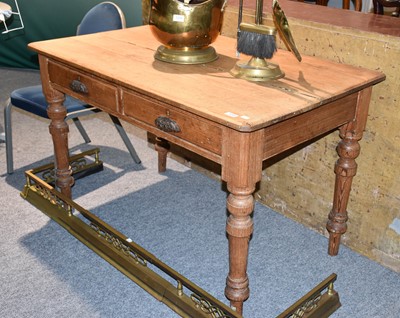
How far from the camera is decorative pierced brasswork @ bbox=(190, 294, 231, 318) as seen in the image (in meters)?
1.66

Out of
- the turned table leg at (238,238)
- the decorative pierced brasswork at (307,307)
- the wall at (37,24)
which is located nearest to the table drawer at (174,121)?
the turned table leg at (238,238)

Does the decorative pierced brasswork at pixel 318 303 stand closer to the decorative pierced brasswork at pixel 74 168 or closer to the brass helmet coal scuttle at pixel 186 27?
the brass helmet coal scuttle at pixel 186 27

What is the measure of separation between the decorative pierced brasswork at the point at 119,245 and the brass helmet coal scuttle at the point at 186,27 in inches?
27.4

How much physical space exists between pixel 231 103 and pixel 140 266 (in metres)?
0.76

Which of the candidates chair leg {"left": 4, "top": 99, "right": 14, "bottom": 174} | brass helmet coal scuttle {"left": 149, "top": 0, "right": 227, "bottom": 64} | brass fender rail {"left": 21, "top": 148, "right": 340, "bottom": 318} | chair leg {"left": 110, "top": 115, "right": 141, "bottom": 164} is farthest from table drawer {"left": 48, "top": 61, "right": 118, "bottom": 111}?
chair leg {"left": 110, "top": 115, "right": 141, "bottom": 164}

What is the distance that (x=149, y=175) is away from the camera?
274 cm

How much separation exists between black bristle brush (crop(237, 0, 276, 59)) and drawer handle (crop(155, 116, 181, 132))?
0.32m

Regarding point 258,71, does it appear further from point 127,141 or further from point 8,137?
point 8,137

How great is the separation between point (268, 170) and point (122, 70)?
883mm

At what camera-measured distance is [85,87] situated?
1885 millimetres

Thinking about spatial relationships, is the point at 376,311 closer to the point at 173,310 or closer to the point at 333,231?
the point at 333,231

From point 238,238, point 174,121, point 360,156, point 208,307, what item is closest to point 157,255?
point 208,307

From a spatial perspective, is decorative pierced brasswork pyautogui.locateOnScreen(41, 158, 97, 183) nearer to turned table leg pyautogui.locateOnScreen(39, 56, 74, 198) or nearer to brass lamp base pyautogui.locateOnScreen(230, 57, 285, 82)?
turned table leg pyautogui.locateOnScreen(39, 56, 74, 198)

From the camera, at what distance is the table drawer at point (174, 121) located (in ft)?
4.84
